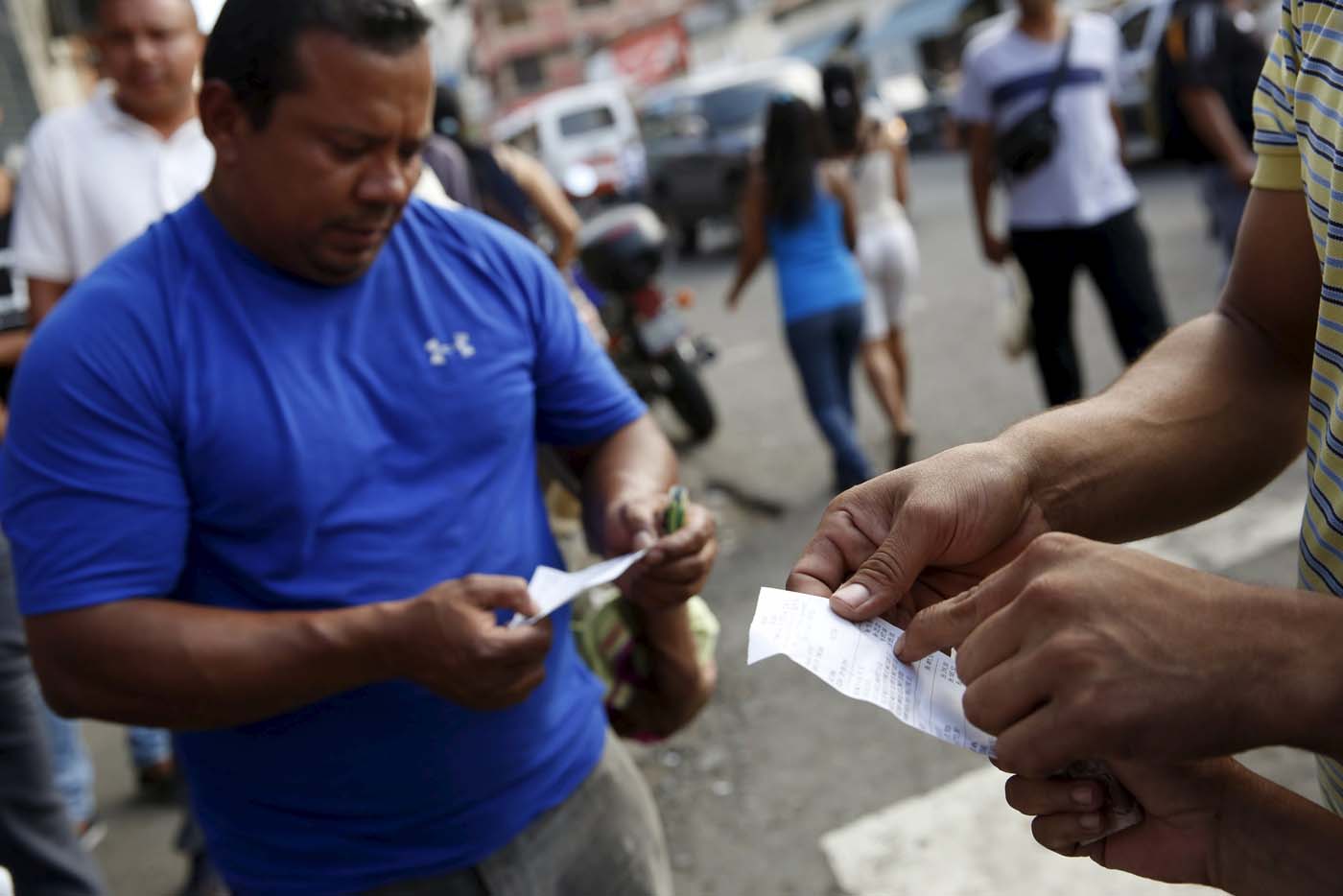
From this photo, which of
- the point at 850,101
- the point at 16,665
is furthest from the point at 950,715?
the point at 850,101

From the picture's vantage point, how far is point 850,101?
536 centimetres

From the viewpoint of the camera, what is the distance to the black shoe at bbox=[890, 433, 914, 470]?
215 inches

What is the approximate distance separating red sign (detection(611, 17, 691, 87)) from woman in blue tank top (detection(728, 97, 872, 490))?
110 ft

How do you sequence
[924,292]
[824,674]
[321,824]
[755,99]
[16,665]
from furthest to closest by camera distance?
[755,99]
[924,292]
[16,665]
[321,824]
[824,674]

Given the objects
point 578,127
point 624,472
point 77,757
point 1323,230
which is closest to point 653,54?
point 578,127

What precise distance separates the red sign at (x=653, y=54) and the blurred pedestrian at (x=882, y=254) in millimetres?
33346

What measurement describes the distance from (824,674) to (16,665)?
2.43m

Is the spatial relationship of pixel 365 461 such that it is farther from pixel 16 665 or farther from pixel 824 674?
pixel 16 665

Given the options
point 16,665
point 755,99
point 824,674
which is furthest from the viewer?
point 755,99

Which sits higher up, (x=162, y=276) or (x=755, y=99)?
(x=162, y=276)

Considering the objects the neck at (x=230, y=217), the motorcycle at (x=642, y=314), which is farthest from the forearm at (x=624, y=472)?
the motorcycle at (x=642, y=314)

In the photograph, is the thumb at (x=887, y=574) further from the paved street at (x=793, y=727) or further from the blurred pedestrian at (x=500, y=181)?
the blurred pedestrian at (x=500, y=181)

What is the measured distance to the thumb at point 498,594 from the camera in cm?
164

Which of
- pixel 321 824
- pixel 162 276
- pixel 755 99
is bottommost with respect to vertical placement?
pixel 755 99
